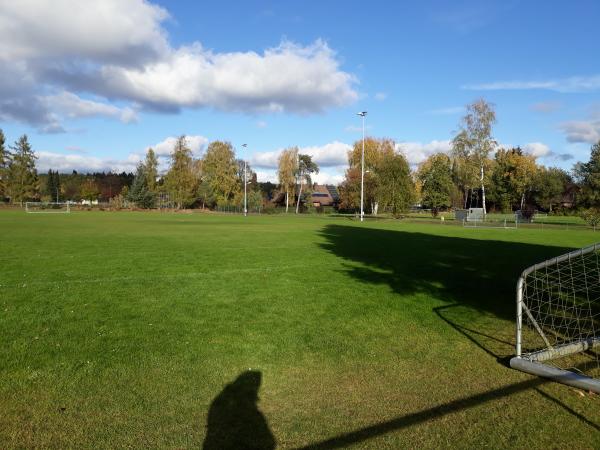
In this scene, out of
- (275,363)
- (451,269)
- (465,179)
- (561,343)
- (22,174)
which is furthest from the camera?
(22,174)

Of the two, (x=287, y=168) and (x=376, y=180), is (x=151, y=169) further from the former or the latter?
(x=376, y=180)

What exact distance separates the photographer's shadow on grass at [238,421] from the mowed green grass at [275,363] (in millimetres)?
27

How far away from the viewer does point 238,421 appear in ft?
15.1

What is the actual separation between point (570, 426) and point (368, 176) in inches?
2797

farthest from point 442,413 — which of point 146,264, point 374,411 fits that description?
point 146,264

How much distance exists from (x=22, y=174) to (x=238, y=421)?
299 feet

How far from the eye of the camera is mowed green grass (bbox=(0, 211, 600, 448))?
4.39 metres

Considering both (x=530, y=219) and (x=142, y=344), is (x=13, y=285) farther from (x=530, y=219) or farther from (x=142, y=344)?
(x=530, y=219)

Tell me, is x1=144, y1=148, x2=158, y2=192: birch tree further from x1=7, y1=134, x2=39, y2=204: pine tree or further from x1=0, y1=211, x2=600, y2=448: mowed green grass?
x1=0, y1=211, x2=600, y2=448: mowed green grass

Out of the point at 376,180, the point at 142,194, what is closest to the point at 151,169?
the point at 142,194

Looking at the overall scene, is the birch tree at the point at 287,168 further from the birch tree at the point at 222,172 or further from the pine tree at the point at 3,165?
the pine tree at the point at 3,165

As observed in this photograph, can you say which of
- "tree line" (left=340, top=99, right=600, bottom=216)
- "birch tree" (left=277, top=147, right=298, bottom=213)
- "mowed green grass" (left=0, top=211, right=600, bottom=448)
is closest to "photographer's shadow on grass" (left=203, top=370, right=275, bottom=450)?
"mowed green grass" (left=0, top=211, right=600, bottom=448)

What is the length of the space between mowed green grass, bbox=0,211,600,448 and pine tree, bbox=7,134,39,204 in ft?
262

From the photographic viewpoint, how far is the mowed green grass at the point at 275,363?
4.39m
